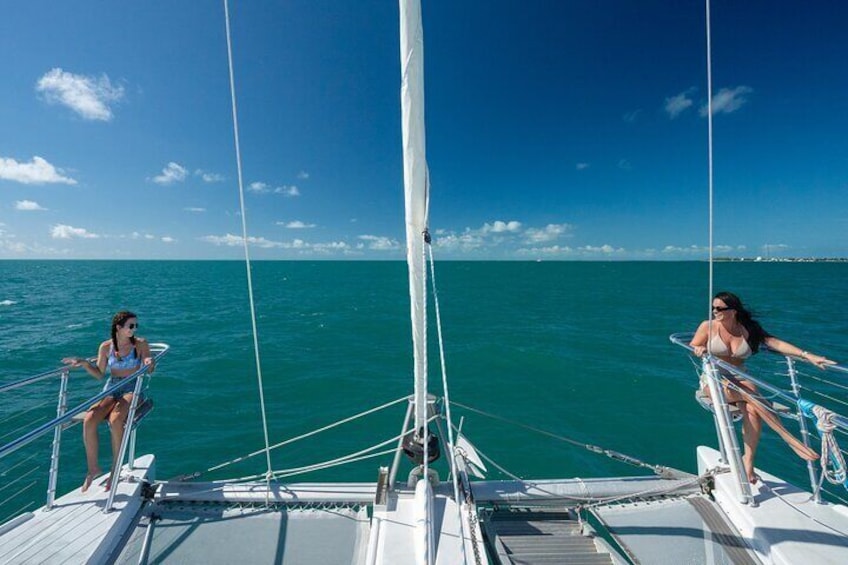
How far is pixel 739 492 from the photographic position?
10.9 ft

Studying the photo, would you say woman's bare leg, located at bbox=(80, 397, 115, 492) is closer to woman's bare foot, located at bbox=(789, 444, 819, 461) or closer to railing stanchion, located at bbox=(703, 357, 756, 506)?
railing stanchion, located at bbox=(703, 357, 756, 506)

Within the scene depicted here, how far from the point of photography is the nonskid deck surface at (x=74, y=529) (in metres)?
2.80

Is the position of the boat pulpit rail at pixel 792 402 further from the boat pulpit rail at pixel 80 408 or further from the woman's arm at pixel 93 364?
the woman's arm at pixel 93 364

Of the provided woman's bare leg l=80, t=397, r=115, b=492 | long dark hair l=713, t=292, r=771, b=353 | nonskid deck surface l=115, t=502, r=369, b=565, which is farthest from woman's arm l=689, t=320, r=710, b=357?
woman's bare leg l=80, t=397, r=115, b=492

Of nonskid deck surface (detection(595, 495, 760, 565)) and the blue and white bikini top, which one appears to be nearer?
nonskid deck surface (detection(595, 495, 760, 565))

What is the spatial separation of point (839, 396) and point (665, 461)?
767cm

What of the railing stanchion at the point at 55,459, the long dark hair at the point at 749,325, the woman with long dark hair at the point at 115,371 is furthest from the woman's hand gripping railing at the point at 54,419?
the long dark hair at the point at 749,325

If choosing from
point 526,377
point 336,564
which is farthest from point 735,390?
point 526,377

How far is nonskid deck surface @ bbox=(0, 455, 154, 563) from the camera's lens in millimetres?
2803

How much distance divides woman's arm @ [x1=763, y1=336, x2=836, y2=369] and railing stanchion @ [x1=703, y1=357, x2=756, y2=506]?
28.3 inches

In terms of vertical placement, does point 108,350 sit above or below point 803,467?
above

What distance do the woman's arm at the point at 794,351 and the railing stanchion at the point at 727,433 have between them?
0.72m

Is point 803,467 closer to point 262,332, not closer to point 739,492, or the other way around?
point 739,492

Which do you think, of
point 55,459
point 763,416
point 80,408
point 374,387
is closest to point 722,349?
point 763,416
